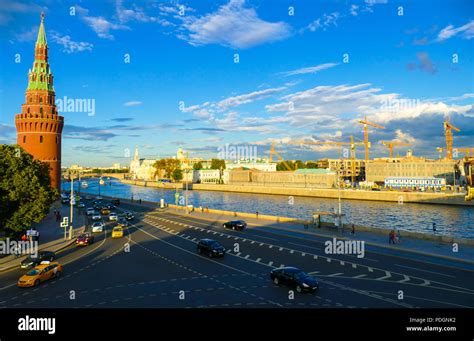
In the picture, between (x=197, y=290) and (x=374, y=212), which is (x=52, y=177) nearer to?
(x=197, y=290)

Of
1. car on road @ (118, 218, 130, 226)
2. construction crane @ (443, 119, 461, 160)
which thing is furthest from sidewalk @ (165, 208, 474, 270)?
construction crane @ (443, 119, 461, 160)

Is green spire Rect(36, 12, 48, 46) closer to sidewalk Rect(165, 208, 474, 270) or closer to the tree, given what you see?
the tree

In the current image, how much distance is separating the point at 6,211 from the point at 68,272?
11.8 m

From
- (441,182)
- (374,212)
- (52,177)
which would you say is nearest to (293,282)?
(52,177)

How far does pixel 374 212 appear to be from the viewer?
254 feet

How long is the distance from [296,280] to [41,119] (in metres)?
56.8

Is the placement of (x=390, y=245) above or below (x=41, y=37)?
below

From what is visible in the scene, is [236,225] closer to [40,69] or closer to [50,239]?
[50,239]

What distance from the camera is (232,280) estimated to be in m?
21.0

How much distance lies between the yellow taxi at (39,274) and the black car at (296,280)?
1383cm

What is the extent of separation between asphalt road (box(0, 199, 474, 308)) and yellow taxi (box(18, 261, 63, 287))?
0.52 meters

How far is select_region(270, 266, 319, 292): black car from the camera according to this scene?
60.4 feet

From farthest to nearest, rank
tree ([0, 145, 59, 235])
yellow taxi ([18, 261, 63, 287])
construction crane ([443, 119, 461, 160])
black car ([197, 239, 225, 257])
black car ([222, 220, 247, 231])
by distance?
construction crane ([443, 119, 461, 160]) → black car ([222, 220, 247, 231]) → tree ([0, 145, 59, 235]) → black car ([197, 239, 225, 257]) → yellow taxi ([18, 261, 63, 287])

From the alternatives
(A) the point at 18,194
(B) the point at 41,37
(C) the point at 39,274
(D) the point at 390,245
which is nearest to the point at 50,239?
(A) the point at 18,194
